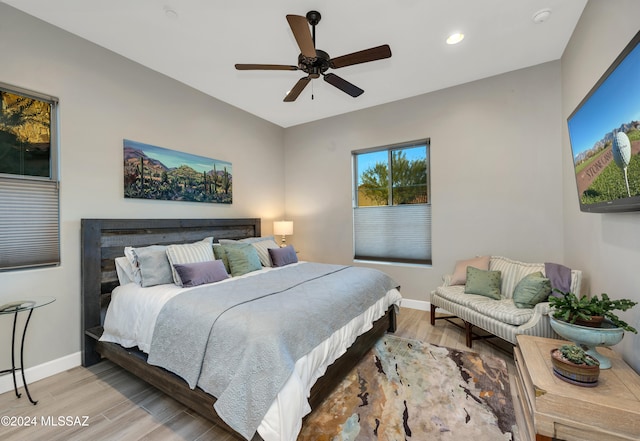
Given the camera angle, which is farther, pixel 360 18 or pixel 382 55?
pixel 360 18

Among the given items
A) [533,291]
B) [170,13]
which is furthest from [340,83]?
[533,291]

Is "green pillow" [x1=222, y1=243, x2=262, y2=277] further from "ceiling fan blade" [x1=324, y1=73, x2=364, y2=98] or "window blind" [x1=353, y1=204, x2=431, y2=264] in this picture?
"ceiling fan blade" [x1=324, y1=73, x2=364, y2=98]

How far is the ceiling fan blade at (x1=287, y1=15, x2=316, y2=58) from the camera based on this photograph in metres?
1.71

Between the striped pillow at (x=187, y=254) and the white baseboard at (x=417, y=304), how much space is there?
2.82m

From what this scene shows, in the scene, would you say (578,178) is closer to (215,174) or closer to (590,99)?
(590,99)

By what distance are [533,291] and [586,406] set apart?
145 cm

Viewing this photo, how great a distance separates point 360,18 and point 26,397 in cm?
411

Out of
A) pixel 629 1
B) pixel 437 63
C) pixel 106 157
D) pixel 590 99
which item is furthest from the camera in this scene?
pixel 437 63

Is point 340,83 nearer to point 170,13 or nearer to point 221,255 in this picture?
point 170,13

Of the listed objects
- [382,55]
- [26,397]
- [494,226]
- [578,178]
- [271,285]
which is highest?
[382,55]

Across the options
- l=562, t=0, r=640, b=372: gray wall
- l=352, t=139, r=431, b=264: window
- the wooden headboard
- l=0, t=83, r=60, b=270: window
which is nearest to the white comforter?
the wooden headboard

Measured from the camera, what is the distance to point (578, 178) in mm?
2078

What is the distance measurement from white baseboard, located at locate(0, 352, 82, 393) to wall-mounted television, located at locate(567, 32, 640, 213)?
14.1 ft

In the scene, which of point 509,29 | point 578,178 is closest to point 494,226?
point 578,178
